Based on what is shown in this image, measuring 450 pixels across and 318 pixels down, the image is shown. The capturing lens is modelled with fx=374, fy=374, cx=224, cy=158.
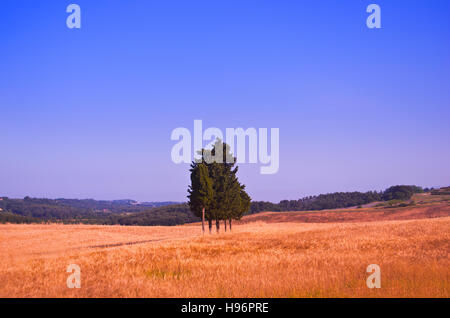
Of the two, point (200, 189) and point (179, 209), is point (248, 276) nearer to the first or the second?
point (200, 189)

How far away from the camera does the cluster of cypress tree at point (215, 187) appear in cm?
4078

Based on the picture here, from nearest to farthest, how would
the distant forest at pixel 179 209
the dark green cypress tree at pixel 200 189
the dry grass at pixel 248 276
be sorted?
the dry grass at pixel 248 276, the dark green cypress tree at pixel 200 189, the distant forest at pixel 179 209

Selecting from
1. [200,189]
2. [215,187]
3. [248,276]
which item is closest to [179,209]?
[215,187]

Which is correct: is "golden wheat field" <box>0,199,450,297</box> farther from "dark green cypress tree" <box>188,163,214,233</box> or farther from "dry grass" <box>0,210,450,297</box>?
"dark green cypress tree" <box>188,163,214,233</box>

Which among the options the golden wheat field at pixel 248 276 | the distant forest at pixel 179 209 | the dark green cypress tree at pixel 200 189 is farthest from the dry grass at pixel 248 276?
the distant forest at pixel 179 209

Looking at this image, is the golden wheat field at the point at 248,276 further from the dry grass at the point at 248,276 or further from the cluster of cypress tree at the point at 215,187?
the cluster of cypress tree at the point at 215,187

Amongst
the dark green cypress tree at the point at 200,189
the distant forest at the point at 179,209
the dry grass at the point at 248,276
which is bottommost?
Result: the distant forest at the point at 179,209

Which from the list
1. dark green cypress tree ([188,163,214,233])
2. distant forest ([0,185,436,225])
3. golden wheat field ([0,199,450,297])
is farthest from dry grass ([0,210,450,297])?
distant forest ([0,185,436,225])

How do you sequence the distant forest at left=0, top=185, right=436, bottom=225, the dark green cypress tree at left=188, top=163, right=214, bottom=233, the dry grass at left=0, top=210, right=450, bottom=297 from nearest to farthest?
the dry grass at left=0, top=210, right=450, bottom=297 → the dark green cypress tree at left=188, top=163, right=214, bottom=233 → the distant forest at left=0, top=185, right=436, bottom=225

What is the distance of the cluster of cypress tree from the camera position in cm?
4078

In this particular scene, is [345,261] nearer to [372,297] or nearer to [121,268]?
[372,297]

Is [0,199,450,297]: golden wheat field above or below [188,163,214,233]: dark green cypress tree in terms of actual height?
below

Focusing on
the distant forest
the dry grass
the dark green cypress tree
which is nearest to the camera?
the dry grass
